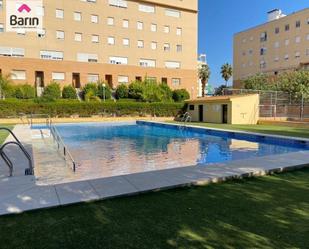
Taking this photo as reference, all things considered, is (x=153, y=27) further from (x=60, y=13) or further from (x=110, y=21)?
(x=60, y=13)

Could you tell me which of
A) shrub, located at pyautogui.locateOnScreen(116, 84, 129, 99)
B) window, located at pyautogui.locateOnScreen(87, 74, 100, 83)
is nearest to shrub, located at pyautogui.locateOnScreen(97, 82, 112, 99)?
shrub, located at pyautogui.locateOnScreen(116, 84, 129, 99)

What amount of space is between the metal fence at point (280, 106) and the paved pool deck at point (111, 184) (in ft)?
66.3

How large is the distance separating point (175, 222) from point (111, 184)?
6.84 feet

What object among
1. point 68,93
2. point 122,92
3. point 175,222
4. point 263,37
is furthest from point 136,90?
point 263,37

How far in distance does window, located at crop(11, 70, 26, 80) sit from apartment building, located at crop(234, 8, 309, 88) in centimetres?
4399

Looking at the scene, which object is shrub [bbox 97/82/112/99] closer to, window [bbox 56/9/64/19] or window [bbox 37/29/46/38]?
window [bbox 37/29/46/38]

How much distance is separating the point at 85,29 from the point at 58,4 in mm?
4459

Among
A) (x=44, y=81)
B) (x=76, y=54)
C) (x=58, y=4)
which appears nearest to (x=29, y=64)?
(x=44, y=81)

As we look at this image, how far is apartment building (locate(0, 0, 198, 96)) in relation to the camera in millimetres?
35594

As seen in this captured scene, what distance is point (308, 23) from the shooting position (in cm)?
4916

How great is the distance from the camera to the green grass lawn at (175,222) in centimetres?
348

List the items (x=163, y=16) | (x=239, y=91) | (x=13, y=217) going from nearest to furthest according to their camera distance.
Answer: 1. (x=13, y=217)
2. (x=239, y=91)
3. (x=163, y=16)

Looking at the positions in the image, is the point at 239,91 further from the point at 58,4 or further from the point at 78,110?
the point at 58,4

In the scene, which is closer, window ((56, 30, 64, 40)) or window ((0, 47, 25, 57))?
window ((0, 47, 25, 57))
